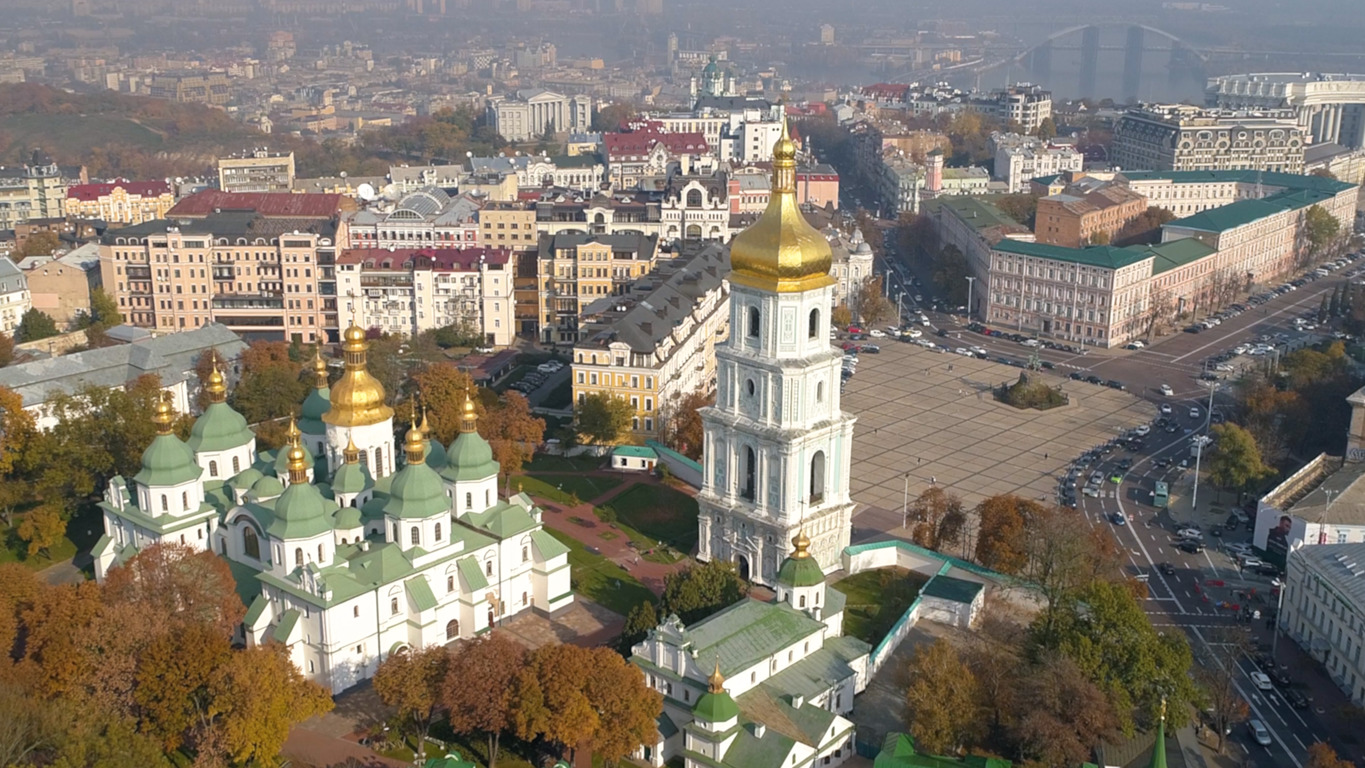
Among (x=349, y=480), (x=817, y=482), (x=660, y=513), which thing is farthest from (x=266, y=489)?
(x=817, y=482)

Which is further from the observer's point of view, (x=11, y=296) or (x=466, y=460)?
(x=11, y=296)

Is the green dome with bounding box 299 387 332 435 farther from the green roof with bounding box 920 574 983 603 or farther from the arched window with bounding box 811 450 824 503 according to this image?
the green roof with bounding box 920 574 983 603

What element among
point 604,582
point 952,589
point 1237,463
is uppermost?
point 1237,463

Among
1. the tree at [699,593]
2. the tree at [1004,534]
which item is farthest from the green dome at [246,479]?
the tree at [1004,534]

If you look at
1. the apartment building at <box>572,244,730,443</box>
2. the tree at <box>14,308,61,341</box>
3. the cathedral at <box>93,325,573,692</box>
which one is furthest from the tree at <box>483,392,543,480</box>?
the tree at <box>14,308,61,341</box>

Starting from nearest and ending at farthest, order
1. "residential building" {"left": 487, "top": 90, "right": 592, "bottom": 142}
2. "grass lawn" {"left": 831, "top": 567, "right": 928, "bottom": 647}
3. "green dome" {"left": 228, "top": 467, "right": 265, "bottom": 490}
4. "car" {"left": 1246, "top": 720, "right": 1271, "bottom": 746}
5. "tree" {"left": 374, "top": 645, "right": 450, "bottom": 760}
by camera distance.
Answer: "tree" {"left": 374, "top": 645, "right": 450, "bottom": 760} < "car" {"left": 1246, "top": 720, "right": 1271, "bottom": 746} < "grass lawn" {"left": 831, "top": 567, "right": 928, "bottom": 647} < "green dome" {"left": 228, "top": 467, "right": 265, "bottom": 490} < "residential building" {"left": 487, "top": 90, "right": 592, "bottom": 142}

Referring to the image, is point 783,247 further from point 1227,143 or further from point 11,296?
point 1227,143

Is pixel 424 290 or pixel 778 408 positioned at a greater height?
pixel 778 408
